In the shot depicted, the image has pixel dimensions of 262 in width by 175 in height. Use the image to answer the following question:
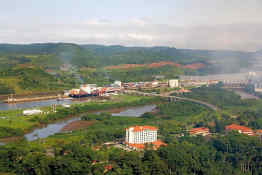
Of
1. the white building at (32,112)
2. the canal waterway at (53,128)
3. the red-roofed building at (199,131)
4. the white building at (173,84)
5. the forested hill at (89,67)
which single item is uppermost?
the forested hill at (89,67)

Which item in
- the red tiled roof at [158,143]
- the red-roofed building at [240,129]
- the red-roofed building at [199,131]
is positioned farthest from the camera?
the red-roofed building at [240,129]

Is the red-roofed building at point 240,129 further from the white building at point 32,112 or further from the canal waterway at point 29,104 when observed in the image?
the canal waterway at point 29,104

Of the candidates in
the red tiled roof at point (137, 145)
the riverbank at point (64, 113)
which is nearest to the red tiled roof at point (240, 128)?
the red tiled roof at point (137, 145)

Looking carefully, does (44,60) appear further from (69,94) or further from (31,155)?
(31,155)

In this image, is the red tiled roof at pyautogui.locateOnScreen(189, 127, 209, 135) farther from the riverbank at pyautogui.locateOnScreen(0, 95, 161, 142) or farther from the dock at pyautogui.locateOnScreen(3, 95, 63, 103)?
the dock at pyautogui.locateOnScreen(3, 95, 63, 103)

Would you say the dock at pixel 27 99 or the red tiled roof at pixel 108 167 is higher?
the dock at pixel 27 99

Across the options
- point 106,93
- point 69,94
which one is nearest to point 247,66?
point 106,93

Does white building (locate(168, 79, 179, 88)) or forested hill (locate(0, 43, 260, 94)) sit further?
white building (locate(168, 79, 179, 88))

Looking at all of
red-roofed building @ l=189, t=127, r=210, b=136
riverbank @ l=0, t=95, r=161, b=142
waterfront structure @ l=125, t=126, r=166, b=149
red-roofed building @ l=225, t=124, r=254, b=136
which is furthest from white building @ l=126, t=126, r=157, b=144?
riverbank @ l=0, t=95, r=161, b=142
